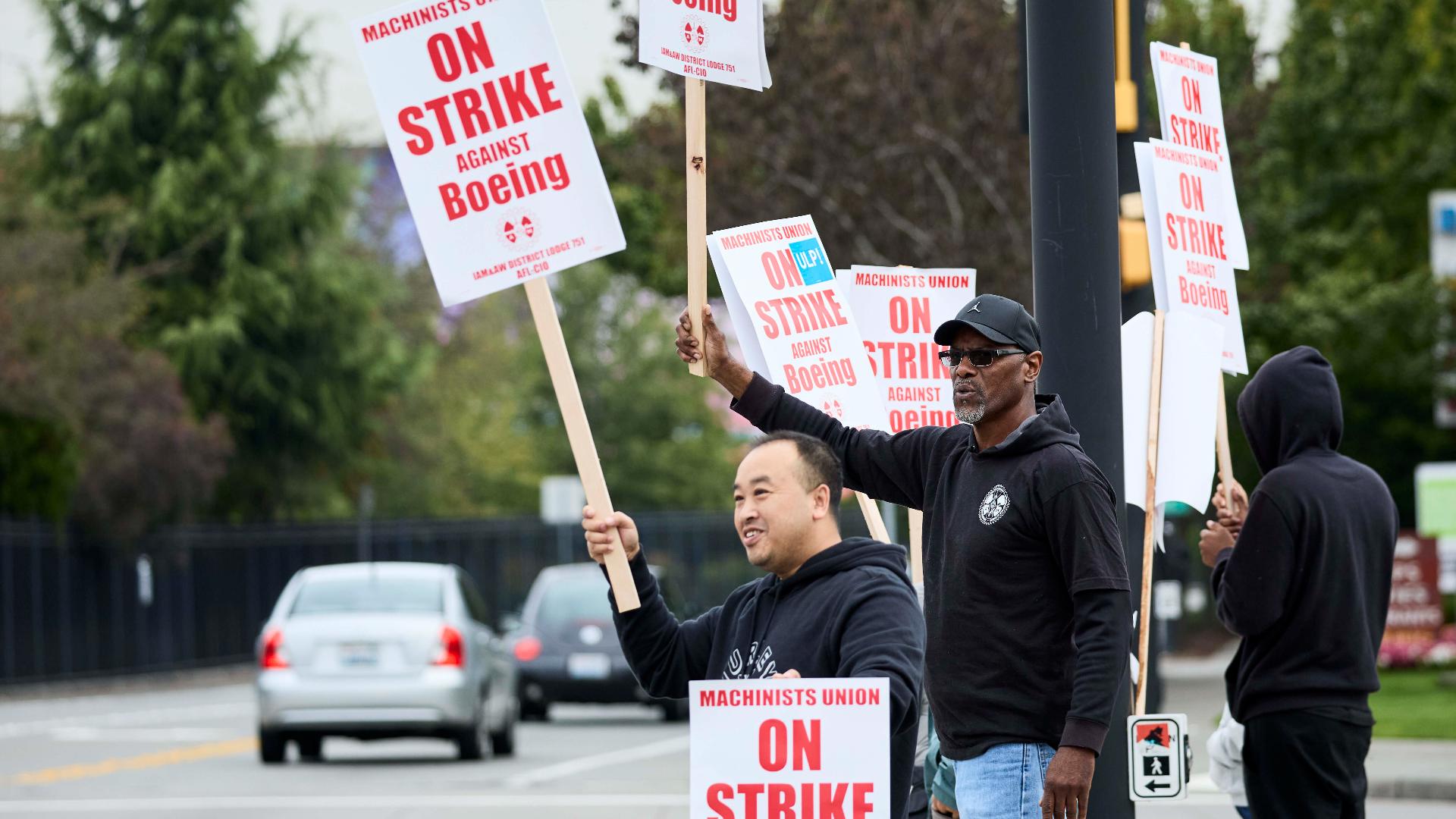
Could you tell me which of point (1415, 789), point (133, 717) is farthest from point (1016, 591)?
point (133, 717)

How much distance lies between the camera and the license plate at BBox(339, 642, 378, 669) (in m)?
16.5

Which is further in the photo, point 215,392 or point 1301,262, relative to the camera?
point 215,392

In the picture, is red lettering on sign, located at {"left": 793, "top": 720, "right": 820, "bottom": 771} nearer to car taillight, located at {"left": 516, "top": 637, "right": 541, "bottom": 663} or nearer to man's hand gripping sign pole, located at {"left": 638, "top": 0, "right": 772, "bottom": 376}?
man's hand gripping sign pole, located at {"left": 638, "top": 0, "right": 772, "bottom": 376}

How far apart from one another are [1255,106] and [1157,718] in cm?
2052

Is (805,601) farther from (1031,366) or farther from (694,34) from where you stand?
(694,34)

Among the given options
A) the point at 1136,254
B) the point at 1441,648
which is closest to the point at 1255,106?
the point at 1441,648

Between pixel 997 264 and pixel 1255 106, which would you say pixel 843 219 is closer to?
pixel 997 264

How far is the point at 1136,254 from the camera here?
9.90 meters

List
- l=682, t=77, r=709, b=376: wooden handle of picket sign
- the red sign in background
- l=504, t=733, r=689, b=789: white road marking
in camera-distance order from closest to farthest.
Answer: l=682, t=77, r=709, b=376: wooden handle of picket sign
l=504, t=733, r=689, b=789: white road marking
the red sign in background

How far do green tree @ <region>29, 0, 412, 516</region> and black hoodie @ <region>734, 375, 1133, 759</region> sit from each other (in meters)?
41.0

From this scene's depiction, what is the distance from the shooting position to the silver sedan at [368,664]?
1648cm

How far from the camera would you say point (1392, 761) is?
14.9 meters

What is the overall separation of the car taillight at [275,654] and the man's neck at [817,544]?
11.9 meters

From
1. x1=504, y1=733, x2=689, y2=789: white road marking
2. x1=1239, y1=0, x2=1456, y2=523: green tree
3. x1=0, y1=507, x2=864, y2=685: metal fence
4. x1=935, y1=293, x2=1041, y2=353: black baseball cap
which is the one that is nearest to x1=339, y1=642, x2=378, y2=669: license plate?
x1=504, y1=733, x2=689, y2=789: white road marking
